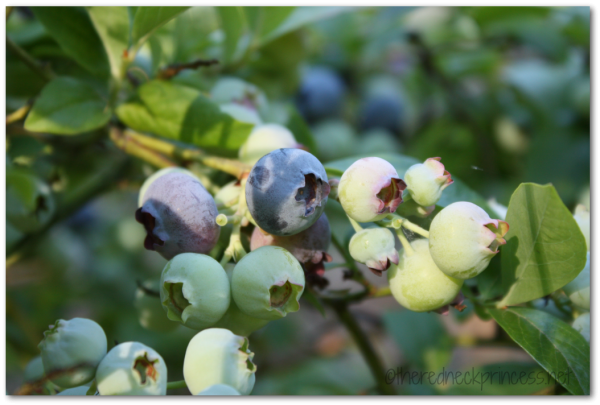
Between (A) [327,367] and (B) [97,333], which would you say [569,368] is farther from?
(A) [327,367]

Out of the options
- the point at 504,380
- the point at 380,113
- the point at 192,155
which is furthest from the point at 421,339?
the point at 192,155

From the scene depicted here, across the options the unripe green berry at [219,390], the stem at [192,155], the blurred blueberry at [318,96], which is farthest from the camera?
the blurred blueberry at [318,96]

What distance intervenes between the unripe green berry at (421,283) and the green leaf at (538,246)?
106mm

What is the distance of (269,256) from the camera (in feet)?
1.79

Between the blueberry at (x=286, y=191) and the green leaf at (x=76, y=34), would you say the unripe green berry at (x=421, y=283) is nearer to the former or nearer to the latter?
the blueberry at (x=286, y=191)

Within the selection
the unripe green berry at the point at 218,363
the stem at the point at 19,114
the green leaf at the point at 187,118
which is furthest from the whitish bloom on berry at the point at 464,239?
the stem at the point at 19,114

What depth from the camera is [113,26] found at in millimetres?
820

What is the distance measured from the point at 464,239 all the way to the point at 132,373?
1.25 ft

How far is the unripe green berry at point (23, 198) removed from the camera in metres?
0.94

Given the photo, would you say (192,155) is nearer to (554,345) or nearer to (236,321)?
(236,321)

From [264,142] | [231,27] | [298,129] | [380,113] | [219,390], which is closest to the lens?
[219,390]

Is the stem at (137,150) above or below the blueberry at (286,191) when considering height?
below

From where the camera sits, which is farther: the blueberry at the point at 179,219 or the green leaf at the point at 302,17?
the green leaf at the point at 302,17
